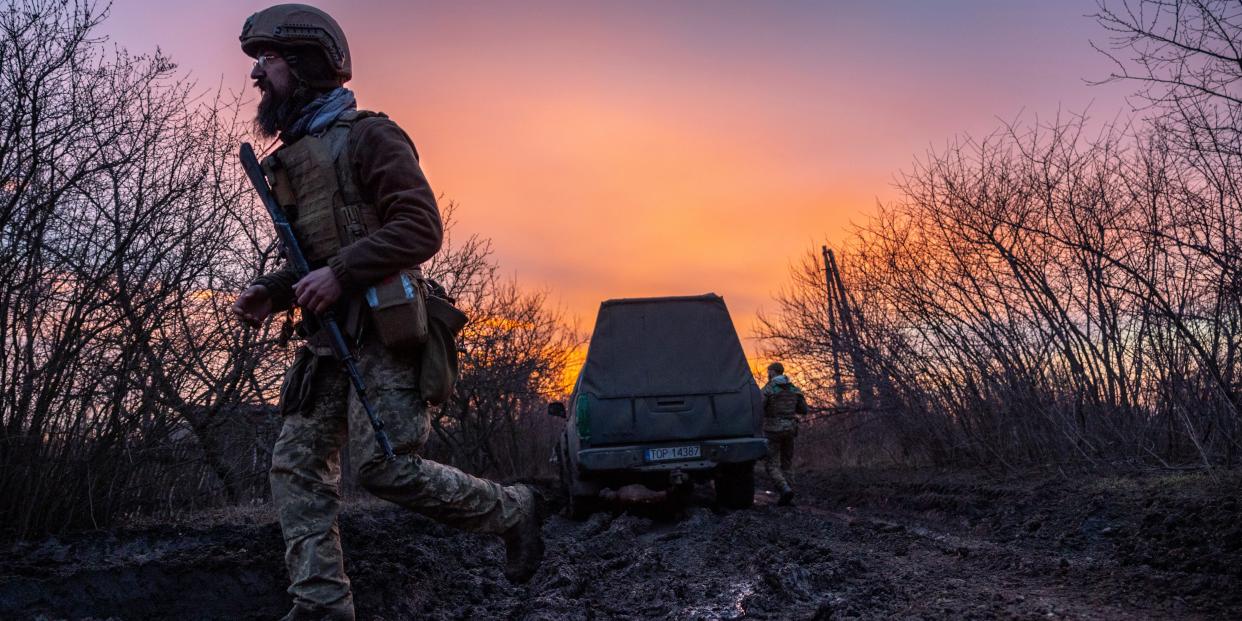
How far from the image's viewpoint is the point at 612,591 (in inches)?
195

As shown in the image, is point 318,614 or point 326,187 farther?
point 326,187

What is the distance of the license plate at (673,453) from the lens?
9430 millimetres

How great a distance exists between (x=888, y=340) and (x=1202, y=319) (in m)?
5.99

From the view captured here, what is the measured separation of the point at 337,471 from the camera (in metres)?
3.54

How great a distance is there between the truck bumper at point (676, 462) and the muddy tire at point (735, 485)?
358 mm

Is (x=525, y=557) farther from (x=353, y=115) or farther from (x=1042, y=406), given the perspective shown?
(x=1042, y=406)

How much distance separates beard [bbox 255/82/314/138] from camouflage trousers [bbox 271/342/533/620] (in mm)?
858

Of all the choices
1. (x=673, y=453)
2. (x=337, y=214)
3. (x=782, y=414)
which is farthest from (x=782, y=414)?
(x=337, y=214)

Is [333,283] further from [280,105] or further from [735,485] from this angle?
[735,485]

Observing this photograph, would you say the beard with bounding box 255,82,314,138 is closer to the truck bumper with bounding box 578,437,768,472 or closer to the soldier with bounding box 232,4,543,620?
the soldier with bounding box 232,4,543,620

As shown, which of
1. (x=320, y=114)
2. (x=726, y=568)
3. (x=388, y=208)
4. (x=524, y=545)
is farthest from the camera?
(x=726, y=568)

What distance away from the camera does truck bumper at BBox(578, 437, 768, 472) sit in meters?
9.34

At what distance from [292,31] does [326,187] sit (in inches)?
23.1

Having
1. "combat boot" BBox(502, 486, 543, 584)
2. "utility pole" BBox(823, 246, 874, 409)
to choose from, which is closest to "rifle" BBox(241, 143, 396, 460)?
"combat boot" BBox(502, 486, 543, 584)
